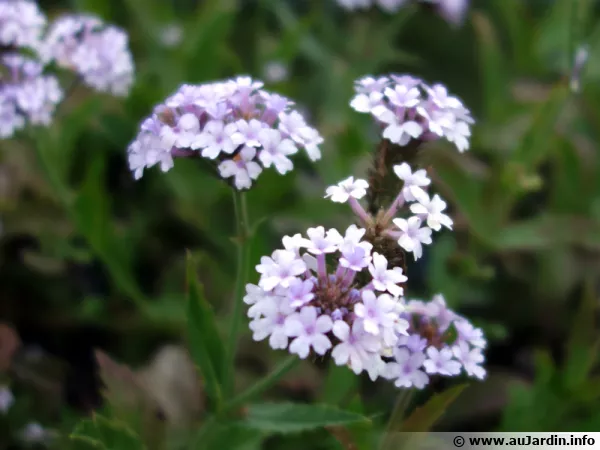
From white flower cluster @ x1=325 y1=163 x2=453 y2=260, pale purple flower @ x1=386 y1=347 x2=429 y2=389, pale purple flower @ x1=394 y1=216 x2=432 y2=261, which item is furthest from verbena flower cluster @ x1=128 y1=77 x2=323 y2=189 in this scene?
pale purple flower @ x1=386 y1=347 x2=429 y2=389

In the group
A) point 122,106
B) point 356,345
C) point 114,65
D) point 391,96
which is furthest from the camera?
point 122,106

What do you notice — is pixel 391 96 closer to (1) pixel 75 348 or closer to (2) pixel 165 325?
(2) pixel 165 325

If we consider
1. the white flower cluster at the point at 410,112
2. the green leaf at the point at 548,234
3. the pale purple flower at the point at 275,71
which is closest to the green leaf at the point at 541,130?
the green leaf at the point at 548,234

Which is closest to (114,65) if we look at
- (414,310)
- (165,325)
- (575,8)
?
(165,325)

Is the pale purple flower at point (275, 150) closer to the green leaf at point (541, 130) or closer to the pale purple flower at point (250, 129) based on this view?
the pale purple flower at point (250, 129)

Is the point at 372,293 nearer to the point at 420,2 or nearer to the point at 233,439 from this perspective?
the point at 233,439
